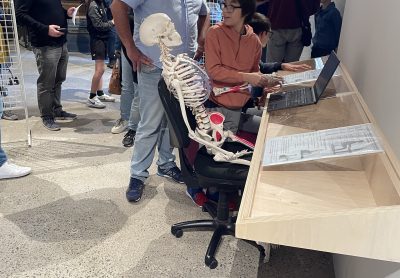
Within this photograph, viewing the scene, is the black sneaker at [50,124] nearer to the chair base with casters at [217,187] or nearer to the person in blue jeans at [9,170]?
the person in blue jeans at [9,170]

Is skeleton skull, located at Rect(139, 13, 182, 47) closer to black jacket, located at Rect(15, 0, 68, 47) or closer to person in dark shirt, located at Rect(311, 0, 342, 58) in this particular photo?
person in dark shirt, located at Rect(311, 0, 342, 58)

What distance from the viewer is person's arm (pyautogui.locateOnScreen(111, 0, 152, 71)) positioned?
6.97 ft

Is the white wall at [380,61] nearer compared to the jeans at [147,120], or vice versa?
the white wall at [380,61]

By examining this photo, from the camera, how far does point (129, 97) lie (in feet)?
11.4

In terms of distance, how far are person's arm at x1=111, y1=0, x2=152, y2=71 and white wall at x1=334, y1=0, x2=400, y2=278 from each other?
1064mm

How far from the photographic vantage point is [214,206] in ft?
7.58

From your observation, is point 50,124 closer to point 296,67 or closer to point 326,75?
point 296,67

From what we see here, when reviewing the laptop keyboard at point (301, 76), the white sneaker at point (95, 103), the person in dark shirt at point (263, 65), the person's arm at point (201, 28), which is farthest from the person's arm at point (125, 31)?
the white sneaker at point (95, 103)

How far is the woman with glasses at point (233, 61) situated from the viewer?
1892 mm

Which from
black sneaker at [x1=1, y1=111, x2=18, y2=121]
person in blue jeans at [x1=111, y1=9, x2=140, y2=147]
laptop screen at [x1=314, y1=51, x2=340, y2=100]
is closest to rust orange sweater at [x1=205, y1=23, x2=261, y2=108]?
laptop screen at [x1=314, y1=51, x2=340, y2=100]

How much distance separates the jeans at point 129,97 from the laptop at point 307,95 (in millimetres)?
1589

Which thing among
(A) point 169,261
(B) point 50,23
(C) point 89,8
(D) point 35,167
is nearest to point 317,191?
(A) point 169,261

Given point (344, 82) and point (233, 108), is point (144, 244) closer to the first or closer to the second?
point (233, 108)

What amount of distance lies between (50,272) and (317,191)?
134 cm
